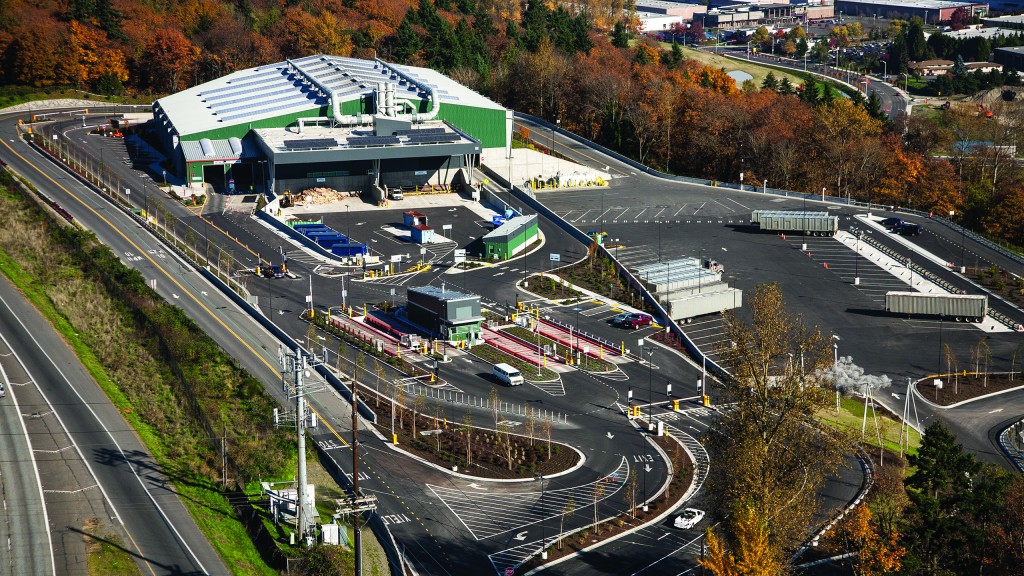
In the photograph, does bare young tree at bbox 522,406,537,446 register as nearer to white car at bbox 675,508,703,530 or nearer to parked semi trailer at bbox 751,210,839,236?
white car at bbox 675,508,703,530

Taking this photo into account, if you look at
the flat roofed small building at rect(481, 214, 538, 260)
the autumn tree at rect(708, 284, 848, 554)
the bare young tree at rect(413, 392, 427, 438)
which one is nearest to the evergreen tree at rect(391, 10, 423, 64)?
the flat roofed small building at rect(481, 214, 538, 260)

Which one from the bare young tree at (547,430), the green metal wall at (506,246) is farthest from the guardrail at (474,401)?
the green metal wall at (506,246)

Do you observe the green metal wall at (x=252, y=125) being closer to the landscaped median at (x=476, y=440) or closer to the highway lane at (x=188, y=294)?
the highway lane at (x=188, y=294)

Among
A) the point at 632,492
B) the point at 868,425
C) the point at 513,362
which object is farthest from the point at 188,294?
the point at 868,425

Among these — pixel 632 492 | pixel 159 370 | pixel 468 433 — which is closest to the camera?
pixel 632 492

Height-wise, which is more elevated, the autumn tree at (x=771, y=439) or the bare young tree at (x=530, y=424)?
the autumn tree at (x=771, y=439)

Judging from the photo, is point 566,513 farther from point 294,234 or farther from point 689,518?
point 294,234

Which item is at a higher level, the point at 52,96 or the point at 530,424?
the point at 52,96
